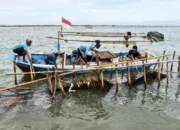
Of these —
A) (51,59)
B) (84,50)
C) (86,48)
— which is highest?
(86,48)

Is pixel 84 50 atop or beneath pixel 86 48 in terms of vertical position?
beneath

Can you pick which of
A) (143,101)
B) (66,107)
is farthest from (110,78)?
(66,107)

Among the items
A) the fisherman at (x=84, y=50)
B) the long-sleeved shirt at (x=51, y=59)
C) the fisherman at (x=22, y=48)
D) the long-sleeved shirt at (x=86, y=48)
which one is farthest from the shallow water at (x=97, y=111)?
the long-sleeved shirt at (x=86, y=48)

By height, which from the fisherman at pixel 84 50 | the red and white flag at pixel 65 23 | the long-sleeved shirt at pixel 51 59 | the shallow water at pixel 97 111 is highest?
the red and white flag at pixel 65 23

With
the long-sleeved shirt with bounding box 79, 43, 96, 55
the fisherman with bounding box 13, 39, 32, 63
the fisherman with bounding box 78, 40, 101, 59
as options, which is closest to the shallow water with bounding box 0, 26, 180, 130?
the fisherman with bounding box 13, 39, 32, 63

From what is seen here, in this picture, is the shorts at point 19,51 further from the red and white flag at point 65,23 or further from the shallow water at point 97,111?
the red and white flag at point 65,23

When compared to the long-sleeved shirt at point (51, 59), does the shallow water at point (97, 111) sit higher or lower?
lower

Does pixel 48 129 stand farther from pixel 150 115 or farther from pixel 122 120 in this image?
pixel 150 115

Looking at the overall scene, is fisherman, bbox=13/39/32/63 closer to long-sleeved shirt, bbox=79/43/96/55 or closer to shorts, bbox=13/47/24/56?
shorts, bbox=13/47/24/56

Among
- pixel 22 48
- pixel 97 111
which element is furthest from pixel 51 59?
pixel 97 111

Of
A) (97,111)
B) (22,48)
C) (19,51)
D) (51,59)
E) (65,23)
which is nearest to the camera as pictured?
(97,111)

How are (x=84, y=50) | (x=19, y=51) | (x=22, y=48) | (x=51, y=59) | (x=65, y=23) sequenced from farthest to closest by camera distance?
(x=84, y=50), (x=51, y=59), (x=19, y=51), (x=22, y=48), (x=65, y=23)

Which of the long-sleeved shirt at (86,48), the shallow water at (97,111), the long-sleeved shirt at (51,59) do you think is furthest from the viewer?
the long-sleeved shirt at (86,48)

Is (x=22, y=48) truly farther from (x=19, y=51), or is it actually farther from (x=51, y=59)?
(x=51, y=59)
